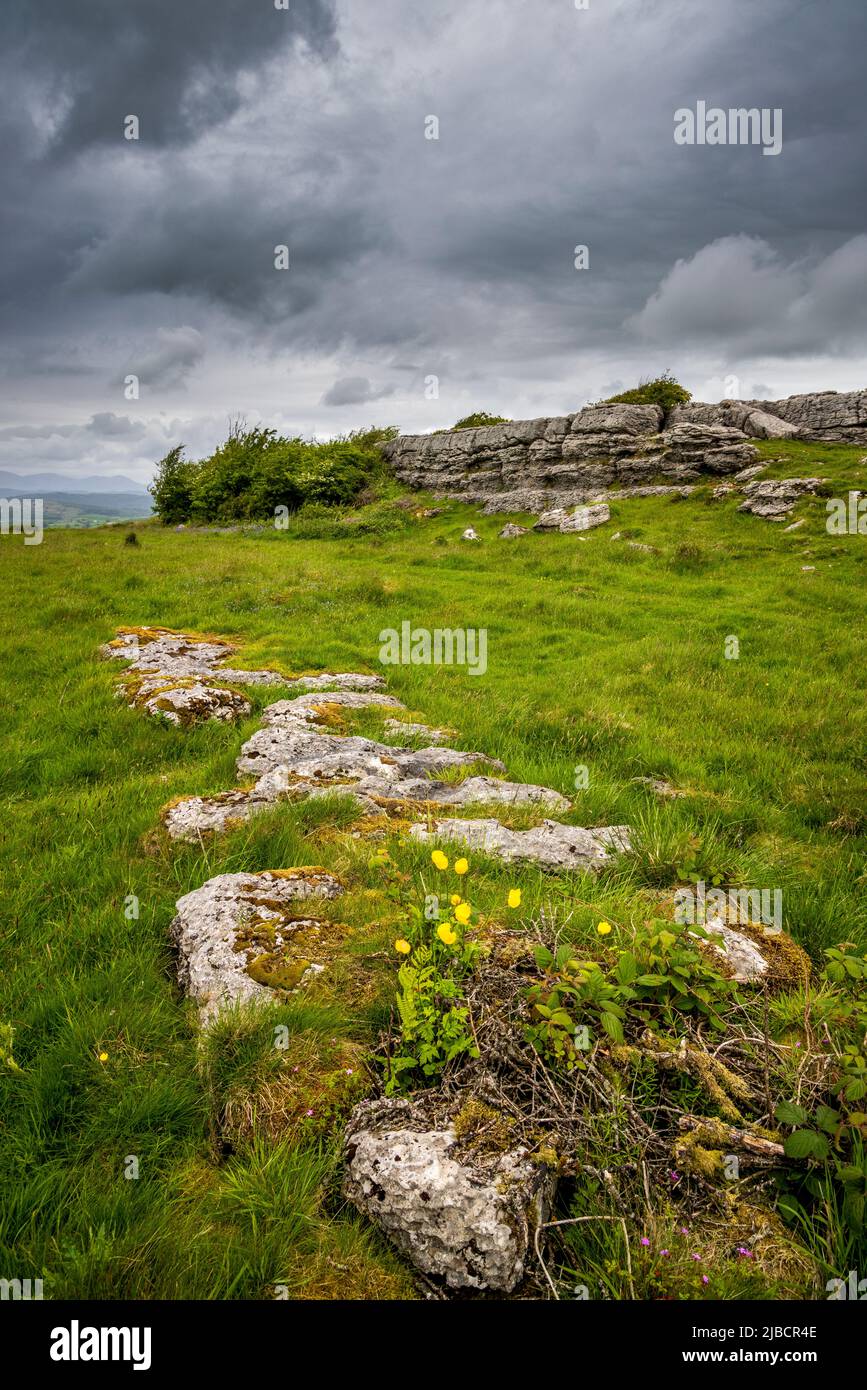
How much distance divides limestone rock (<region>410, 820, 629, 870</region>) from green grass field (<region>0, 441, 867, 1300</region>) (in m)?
0.22

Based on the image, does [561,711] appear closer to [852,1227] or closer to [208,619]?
[852,1227]

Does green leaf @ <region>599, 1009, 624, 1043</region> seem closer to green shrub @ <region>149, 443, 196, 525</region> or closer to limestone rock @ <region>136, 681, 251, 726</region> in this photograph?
limestone rock @ <region>136, 681, 251, 726</region>

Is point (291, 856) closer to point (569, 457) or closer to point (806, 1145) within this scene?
point (806, 1145)

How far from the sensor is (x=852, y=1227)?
87.3 inches

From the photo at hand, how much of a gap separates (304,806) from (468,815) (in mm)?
1472

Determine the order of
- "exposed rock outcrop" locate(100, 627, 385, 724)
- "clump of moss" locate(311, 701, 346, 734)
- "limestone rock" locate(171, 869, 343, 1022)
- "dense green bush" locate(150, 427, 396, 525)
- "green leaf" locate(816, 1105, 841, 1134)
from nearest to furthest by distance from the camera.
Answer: "green leaf" locate(816, 1105, 841, 1134) → "limestone rock" locate(171, 869, 343, 1022) → "clump of moss" locate(311, 701, 346, 734) → "exposed rock outcrop" locate(100, 627, 385, 724) → "dense green bush" locate(150, 427, 396, 525)

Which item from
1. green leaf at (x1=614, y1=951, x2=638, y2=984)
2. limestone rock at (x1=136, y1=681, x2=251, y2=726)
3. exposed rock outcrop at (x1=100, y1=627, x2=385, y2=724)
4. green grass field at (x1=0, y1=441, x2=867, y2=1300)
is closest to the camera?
green grass field at (x1=0, y1=441, x2=867, y2=1300)

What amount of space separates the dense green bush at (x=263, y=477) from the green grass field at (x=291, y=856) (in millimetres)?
28276

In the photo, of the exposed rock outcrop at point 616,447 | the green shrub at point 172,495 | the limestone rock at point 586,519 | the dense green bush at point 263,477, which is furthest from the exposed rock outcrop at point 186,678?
the green shrub at point 172,495

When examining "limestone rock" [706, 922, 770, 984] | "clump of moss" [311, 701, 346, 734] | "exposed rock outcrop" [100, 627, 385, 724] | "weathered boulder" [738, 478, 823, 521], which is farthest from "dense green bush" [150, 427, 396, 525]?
"limestone rock" [706, 922, 770, 984]

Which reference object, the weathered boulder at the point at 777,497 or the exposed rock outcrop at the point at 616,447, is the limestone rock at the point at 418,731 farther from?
the exposed rock outcrop at the point at 616,447

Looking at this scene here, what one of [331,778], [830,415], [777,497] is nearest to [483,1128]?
[331,778]

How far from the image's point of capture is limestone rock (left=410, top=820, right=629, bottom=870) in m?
4.70
